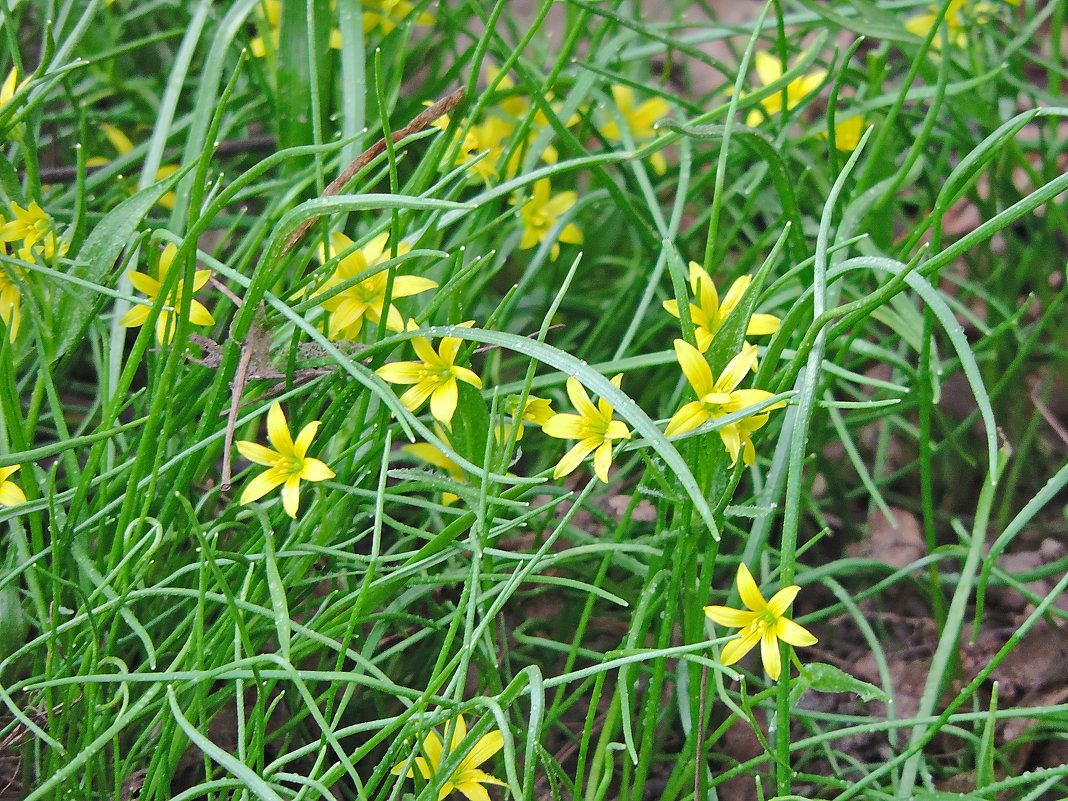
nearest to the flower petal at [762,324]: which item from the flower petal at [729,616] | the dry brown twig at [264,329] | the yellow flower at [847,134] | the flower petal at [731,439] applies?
the flower petal at [731,439]

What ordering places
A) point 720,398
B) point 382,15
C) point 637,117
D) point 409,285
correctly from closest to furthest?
point 720,398 < point 409,285 < point 382,15 < point 637,117

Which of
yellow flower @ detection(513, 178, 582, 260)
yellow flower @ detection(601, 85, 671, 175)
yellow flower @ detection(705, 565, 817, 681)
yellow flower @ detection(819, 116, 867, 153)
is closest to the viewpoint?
yellow flower @ detection(705, 565, 817, 681)

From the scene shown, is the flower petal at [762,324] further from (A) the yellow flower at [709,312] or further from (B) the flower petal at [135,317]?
(B) the flower petal at [135,317]

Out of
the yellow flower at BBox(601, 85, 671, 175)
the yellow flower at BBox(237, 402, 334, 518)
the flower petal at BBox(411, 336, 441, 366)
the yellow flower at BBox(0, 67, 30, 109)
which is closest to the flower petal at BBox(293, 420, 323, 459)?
the yellow flower at BBox(237, 402, 334, 518)

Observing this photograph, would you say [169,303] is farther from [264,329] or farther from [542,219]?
[542,219]

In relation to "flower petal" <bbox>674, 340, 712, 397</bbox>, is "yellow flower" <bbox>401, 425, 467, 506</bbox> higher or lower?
lower

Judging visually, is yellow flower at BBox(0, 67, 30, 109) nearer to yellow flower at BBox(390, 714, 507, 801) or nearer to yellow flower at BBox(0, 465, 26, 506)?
yellow flower at BBox(0, 465, 26, 506)

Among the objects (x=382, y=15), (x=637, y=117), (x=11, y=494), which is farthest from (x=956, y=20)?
(x=11, y=494)

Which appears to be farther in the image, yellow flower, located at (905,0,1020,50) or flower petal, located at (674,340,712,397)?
yellow flower, located at (905,0,1020,50)
